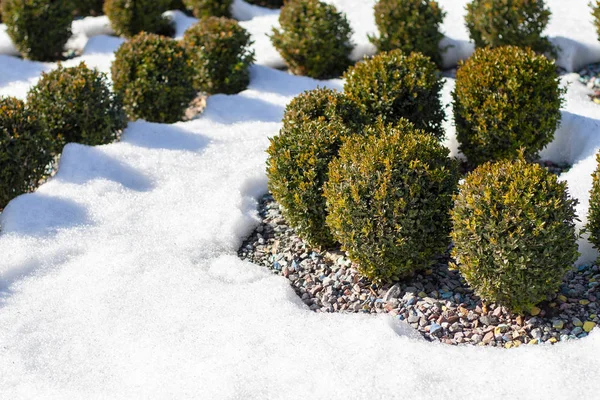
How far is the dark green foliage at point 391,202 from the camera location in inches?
220

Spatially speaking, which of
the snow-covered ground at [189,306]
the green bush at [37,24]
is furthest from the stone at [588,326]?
the green bush at [37,24]

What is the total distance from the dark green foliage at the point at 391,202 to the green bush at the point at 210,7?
7.44 metres

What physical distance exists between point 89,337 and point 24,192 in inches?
108

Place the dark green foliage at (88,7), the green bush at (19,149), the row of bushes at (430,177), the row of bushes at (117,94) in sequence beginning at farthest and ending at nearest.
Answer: the dark green foliage at (88,7)
the row of bushes at (117,94)
the green bush at (19,149)
the row of bushes at (430,177)

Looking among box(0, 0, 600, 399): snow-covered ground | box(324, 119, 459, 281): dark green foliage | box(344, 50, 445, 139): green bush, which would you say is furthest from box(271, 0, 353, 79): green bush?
box(324, 119, 459, 281): dark green foliage

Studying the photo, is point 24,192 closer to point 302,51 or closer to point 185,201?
point 185,201

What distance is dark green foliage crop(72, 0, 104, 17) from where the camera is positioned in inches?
545

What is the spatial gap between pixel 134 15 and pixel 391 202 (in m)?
7.96

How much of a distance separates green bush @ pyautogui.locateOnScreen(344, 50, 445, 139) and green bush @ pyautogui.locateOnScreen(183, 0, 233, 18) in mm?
5644

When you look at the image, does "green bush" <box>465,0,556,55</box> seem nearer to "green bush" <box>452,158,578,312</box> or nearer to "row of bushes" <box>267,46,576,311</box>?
"row of bushes" <box>267,46,576,311</box>

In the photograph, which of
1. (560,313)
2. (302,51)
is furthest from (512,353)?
(302,51)

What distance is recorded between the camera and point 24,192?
769 centimetres

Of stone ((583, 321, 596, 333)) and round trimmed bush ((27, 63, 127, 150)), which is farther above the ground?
stone ((583, 321, 596, 333))

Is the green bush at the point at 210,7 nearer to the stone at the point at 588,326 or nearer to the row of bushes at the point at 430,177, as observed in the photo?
the row of bushes at the point at 430,177
